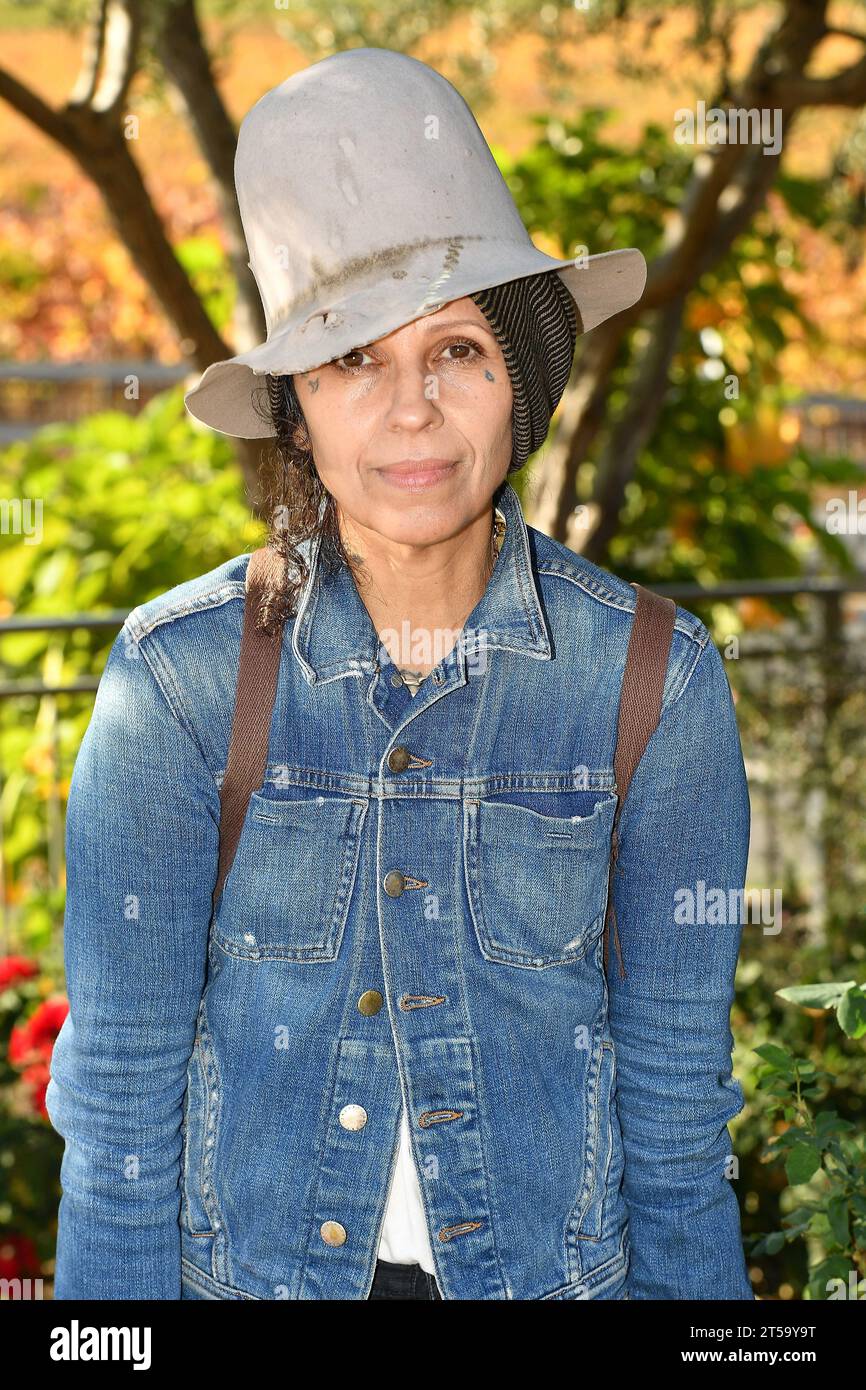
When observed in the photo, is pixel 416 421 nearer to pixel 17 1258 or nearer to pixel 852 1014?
pixel 852 1014

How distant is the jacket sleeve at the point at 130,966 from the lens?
1661mm

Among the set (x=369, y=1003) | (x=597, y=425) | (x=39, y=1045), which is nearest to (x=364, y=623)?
(x=369, y=1003)

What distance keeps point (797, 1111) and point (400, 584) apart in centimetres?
104

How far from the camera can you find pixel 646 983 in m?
1.79

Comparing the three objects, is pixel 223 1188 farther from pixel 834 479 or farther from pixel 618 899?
pixel 834 479

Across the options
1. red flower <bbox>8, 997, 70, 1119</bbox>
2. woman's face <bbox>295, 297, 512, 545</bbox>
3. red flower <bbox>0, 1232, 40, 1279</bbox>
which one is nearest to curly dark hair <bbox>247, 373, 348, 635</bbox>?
woman's face <bbox>295, 297, 512, 545</bbox>

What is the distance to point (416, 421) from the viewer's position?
164 cm

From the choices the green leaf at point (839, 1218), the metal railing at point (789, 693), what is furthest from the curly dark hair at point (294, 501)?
the metal railing at point (789, 693)

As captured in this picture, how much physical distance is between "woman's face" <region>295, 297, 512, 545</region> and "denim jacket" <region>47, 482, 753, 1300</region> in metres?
0.15

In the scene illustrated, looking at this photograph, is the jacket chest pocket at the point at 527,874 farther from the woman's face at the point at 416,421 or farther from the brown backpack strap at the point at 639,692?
the woman's face at the point at 416,421

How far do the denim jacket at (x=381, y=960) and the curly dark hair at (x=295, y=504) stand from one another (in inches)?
1.3
